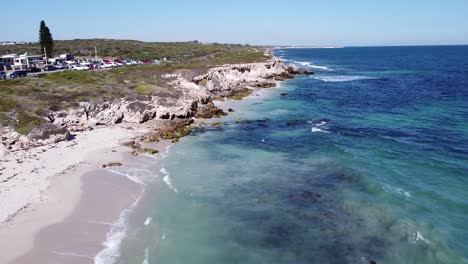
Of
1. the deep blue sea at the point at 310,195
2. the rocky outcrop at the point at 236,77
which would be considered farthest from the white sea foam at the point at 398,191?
the rocky outcrop at the point at 236,77

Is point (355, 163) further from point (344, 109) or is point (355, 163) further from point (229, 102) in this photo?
point (229, 102)

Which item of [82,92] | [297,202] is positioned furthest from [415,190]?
[82,92]

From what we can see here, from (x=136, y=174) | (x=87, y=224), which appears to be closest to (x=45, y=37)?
(x=136, y=174)

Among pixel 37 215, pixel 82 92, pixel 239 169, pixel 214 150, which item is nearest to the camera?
pixel 37 215

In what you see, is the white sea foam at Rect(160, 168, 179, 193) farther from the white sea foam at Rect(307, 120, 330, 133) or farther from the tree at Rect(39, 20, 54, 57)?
the tree at Rect(39, 20, 54, 57)

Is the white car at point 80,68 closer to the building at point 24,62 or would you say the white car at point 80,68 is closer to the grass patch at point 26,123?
the building at point 24,62

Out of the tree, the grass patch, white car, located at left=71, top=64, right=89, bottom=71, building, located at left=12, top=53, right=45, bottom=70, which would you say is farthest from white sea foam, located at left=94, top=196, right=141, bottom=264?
the tree

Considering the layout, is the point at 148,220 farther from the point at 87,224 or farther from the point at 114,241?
the point at 87,224
